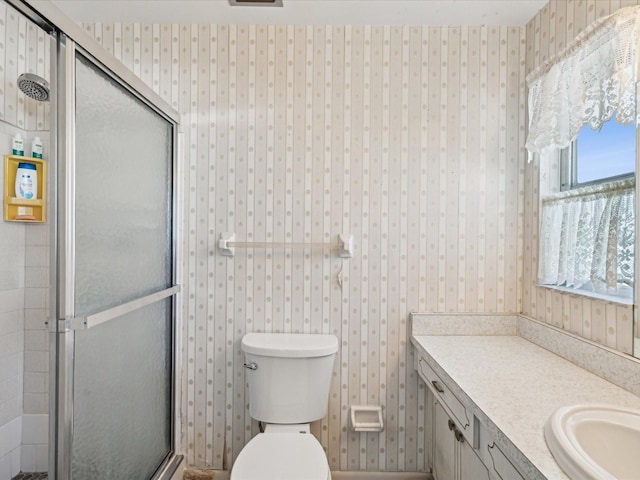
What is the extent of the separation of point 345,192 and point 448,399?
1.01m

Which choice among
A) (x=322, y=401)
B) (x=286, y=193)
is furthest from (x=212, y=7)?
(x=322, y=401)

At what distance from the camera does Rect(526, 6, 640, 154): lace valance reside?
116 cm

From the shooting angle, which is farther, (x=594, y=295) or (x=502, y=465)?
(x=594, y=295)

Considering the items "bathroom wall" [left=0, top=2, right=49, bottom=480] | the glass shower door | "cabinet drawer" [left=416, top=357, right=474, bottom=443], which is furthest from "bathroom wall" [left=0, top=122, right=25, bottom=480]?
"cabinet drawer" [left=416, top=357, right=474, bottom=443]

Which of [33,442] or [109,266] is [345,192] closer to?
[109,266]

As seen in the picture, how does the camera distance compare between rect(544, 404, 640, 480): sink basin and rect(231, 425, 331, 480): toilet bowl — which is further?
rect(231, 425, 331, 480): toilet bowl

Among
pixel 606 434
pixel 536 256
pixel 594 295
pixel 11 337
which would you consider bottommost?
pixel 606 434

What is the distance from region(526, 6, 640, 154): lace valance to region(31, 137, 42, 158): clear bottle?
1.87 m

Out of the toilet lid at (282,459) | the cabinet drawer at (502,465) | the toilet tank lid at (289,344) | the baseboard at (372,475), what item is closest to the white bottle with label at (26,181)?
the toilet tank lid at (289,344)

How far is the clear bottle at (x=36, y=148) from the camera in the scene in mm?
1168

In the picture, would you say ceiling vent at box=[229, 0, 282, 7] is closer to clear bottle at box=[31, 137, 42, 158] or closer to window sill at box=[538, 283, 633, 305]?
clear bottle at box=[31, 137, 42, 158]

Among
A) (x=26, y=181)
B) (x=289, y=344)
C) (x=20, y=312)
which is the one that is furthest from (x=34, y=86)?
(x=289, y=344)

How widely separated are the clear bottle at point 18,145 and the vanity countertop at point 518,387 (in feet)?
5.50

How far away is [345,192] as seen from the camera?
5.95 feet
